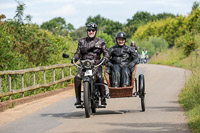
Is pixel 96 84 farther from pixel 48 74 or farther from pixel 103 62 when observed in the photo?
pixel 48 74

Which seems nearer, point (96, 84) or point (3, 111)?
point (96, 84)

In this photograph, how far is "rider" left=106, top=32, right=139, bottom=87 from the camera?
12000 millimetres

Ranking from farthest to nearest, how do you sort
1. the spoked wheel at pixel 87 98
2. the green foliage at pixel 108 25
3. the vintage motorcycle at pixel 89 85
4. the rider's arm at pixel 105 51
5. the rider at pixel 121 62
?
the green foliage at pixel 108 25 → the rider at pixel 121 62 → the rider's arm at pixel 105 51 → the vintage motorcycle at pixel 89 85 → the spoked wheel at pixel 87 98

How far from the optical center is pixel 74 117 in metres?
11.5

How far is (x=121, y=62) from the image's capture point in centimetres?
1237

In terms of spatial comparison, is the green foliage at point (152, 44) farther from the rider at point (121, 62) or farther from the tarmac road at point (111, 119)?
the rider at point (121, 62)

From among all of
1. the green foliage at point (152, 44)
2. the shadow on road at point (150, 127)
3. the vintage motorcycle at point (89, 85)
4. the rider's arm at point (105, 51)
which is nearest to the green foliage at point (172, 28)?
the green foliage at point (152, 44)

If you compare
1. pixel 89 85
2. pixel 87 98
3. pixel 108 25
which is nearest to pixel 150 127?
pixel 87 98

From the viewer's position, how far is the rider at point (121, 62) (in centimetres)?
1200

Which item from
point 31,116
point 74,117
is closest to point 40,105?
point 31,116

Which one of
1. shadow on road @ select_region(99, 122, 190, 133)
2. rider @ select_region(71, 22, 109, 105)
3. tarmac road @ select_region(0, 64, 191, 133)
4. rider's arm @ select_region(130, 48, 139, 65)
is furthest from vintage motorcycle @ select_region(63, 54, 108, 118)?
shadow on road @ select_region(99, 122, 190, 133)

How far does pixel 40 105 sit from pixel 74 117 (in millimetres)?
3860

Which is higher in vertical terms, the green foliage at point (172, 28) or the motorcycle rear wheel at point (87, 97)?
the green foliage at point (172, 28)

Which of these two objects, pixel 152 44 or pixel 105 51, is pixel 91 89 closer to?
pixel 105 51
